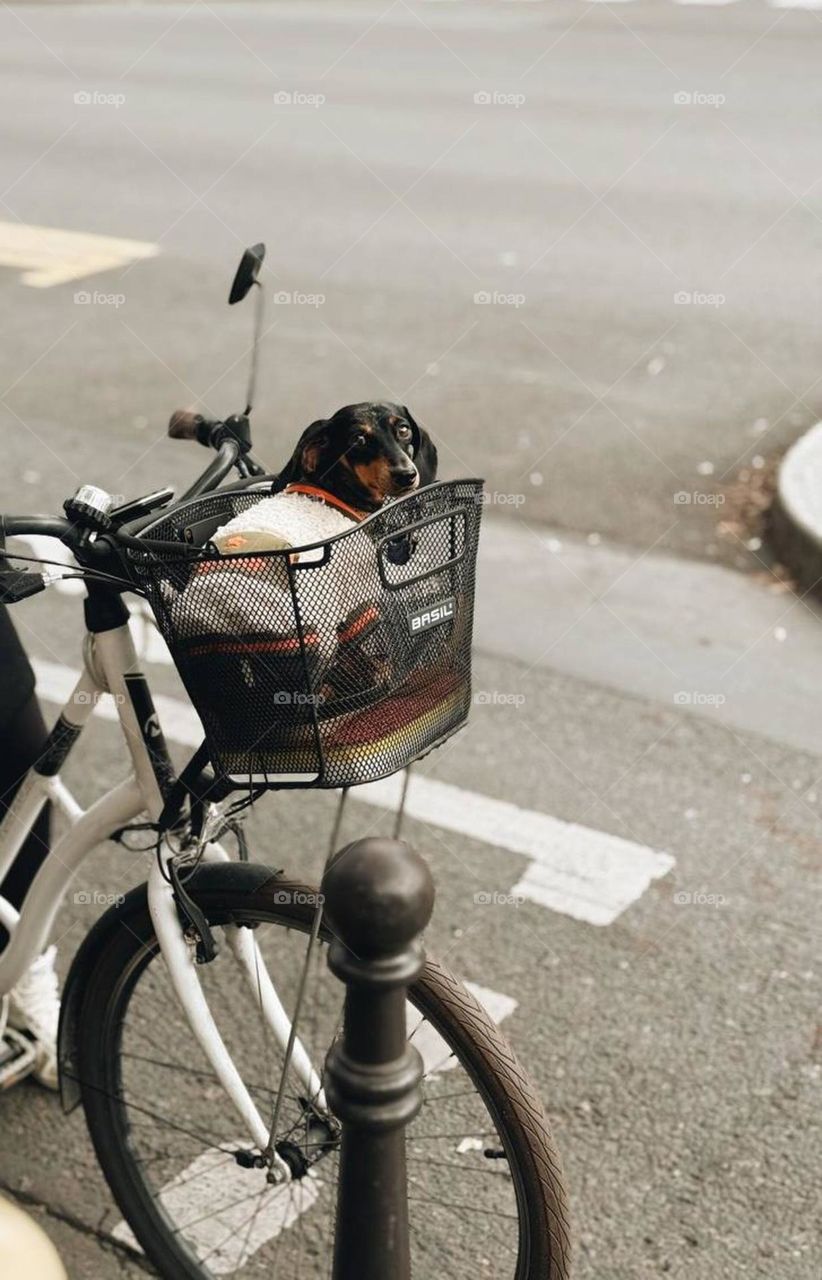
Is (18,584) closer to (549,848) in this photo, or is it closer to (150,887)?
(150,887)

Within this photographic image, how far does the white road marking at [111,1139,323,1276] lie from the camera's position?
2.96 meters

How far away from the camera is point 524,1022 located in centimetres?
364

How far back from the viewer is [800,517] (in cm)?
610

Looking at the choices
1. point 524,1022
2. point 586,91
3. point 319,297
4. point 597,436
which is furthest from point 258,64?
point 524,1022

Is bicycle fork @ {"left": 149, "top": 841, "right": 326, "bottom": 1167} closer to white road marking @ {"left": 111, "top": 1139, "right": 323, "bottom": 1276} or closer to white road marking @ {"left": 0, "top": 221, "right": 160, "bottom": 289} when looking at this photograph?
white road marking @ {"left": 111, "top": 1139, "right": 323, "bottom": 1276}

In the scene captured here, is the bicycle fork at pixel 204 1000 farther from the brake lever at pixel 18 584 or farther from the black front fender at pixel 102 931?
the brake lever at pixel 18 584

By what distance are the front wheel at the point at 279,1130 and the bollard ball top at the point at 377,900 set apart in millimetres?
647

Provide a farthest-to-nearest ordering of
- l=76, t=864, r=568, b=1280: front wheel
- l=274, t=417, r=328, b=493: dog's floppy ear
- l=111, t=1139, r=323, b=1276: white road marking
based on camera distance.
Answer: l=111, t=1139, r=323, b=1276: white road marking
l=76, t=864, r=568, b=1280: front wheel
l=274, t=417, r=328, b=493: dog's floppy ear

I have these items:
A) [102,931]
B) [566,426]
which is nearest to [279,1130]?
[102,931]

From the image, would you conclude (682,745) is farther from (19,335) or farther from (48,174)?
(48,174)

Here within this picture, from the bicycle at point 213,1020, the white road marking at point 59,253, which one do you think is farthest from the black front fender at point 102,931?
the white road marking at point 59,253

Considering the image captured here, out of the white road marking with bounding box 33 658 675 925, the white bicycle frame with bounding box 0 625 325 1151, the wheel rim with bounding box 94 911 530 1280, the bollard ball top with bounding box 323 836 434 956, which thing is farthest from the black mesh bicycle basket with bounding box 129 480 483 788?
the white road marking with bounding box 33 658 675 925

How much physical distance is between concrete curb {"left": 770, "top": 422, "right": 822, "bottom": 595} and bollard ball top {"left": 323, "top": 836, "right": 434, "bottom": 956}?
14.4 ft

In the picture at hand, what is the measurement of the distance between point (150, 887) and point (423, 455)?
89 centimetres
